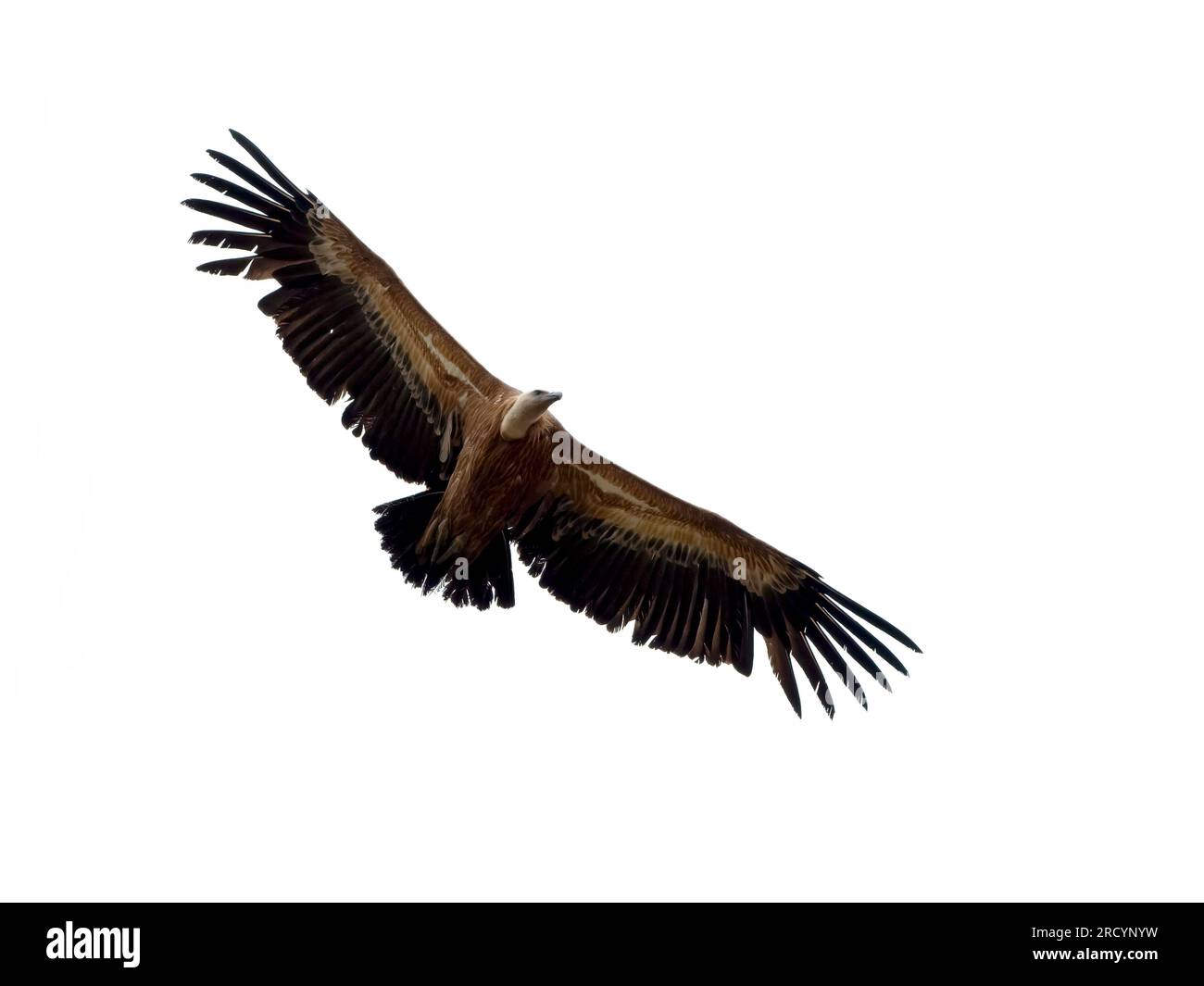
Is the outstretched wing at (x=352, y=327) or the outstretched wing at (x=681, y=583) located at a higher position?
the outstretched wing at (x=352, y=327)

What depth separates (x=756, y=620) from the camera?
52.1ft

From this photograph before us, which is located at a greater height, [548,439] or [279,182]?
[279,182]

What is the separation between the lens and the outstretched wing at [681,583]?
15.7 metres

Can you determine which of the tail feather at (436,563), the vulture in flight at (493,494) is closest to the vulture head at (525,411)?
the vulture in flight at (493,494)

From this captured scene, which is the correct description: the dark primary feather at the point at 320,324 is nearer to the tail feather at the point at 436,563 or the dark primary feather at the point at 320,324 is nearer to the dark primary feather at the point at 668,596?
the tail feather at the point at 436,563

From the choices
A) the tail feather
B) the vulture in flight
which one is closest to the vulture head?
the vulture in flight

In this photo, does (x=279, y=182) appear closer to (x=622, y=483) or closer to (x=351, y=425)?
(x=351, y=425)

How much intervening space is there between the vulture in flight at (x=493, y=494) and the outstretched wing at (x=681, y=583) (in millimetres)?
12

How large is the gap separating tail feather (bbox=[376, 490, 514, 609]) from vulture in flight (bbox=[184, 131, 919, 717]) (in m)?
0.01

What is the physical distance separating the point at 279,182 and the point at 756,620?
558cm
